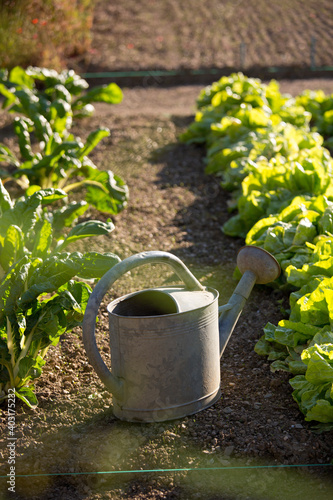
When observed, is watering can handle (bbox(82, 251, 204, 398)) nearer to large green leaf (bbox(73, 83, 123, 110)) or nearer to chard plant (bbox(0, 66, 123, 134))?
chard plant (bbox(0, 66, 123, 134))

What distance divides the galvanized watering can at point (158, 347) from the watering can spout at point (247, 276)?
0.74 ft

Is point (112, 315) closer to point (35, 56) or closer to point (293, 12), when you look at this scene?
point (35, 56)

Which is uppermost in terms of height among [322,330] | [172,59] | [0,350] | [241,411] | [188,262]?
[322,330]

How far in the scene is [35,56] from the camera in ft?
33.7

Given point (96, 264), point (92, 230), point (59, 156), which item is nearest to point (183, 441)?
point (96, 264)

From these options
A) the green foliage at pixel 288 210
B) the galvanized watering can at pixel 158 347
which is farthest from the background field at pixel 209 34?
the galvanized watering can at pixel 158 347

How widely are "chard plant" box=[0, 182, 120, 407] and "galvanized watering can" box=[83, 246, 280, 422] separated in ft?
0.76

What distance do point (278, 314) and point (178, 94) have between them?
8.36 meters

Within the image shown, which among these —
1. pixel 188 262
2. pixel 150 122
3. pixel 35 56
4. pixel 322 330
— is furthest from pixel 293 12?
pixel 322 330

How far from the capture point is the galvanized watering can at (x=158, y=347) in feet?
7.45

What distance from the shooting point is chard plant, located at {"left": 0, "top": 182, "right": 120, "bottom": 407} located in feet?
7.87

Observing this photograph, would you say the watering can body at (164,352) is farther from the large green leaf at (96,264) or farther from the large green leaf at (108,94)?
the large green leaf at (108,94)

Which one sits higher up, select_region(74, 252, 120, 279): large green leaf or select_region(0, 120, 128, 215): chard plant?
select_region(74, 252, 120, 279): large green leaf

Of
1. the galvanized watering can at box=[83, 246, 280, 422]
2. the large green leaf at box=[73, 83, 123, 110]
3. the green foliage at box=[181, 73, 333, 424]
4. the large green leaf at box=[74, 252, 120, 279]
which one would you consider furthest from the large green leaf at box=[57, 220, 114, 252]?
the large green leaf at box=[73, 83, 123, 110]
